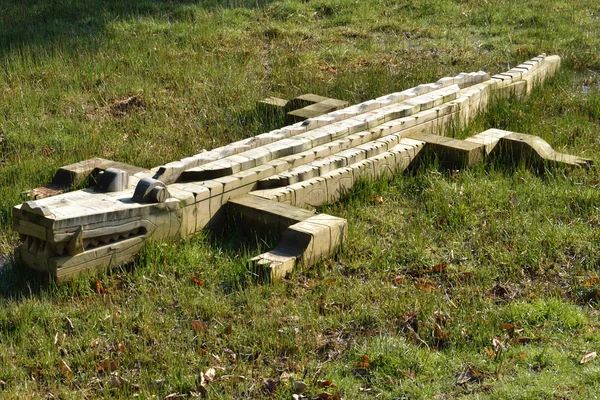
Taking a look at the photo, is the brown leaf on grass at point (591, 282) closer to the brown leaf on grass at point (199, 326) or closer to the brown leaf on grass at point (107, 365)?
the brown leaf on grass at point (199, 326)

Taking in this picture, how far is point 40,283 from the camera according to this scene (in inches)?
232

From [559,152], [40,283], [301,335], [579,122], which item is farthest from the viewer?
[579,122]

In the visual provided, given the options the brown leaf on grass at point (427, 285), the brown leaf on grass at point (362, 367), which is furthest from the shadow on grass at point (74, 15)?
the brown leaf on grass at point (362, 367)

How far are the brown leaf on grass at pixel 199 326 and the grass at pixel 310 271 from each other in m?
0.01

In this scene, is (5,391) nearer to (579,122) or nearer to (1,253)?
(1,253)

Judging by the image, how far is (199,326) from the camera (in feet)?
17.9

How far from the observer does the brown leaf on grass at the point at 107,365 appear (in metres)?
5.02

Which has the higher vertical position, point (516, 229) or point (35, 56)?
point (35, 56)

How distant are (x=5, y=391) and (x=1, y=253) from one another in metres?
2.00

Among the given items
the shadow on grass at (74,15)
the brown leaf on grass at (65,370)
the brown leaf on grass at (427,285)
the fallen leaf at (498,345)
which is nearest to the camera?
the brown leaf on grass at (65,370)

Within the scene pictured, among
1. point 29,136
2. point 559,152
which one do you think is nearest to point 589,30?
point 559,152

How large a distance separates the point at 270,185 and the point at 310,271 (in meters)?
1.05

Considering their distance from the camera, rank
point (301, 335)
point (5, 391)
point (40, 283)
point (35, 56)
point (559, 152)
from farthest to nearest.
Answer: point (35, 56), point (559, 152), point (40, 283), point (301, 335), point (5, 391)

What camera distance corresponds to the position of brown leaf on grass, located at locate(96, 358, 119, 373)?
502 cm
